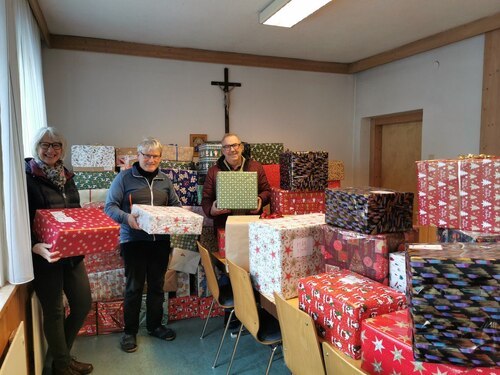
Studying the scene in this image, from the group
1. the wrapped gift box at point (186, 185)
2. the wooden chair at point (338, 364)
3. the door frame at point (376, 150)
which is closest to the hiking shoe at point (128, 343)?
the wrapped gift box at point (186, 185)

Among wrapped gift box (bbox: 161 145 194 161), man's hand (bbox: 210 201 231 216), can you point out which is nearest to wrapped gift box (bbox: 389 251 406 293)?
man's hand (bbox: 210 201 231 216)

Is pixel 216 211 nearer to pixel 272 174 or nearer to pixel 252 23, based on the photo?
pixel 272 174

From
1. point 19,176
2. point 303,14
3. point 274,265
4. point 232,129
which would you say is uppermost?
point 303,14

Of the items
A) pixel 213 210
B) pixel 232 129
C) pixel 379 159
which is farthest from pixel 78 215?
pixel 379 159

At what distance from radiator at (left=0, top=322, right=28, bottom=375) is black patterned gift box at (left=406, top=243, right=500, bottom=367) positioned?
4.50 feet

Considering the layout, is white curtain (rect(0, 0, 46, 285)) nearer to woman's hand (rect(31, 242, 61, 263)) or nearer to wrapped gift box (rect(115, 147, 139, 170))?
woman's hand (rect(31, 242, 61, 263))

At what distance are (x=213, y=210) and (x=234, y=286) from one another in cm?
83

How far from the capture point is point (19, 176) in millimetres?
1674

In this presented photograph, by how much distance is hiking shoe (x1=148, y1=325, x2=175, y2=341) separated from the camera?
294cm

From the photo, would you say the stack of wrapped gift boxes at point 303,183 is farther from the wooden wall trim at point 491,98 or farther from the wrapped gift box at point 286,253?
the wooden wall trim at point 491,98

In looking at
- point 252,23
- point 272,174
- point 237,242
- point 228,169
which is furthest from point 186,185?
point 252,23

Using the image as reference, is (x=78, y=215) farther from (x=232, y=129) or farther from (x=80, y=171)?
(x=232, y=129)

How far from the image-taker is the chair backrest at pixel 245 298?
2010 millimetres

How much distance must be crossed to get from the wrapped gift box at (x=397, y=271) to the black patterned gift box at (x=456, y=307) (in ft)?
1.59
